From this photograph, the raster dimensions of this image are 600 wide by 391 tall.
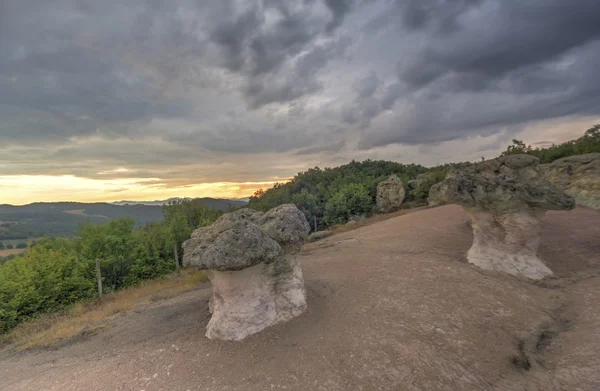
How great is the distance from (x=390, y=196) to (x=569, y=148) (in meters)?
16.1

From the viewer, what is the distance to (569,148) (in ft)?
84.0

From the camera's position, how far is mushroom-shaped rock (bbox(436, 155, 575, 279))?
34.5ft

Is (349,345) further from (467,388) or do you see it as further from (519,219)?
(519,219)

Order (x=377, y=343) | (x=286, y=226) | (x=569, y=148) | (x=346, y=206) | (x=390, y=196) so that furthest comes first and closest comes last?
(x=390, y=196) < (x=346, y=206) < (x=569, y=148) < (x=286, y=226) < (x=377, y=343)

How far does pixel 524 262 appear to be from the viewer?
416 inches

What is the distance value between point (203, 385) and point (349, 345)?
117 inches

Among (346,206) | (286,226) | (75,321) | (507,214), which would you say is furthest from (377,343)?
(346,206)

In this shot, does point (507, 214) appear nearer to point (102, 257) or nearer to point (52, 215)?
point (102, 257)

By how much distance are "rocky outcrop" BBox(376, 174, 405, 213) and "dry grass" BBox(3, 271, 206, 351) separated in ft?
80.7

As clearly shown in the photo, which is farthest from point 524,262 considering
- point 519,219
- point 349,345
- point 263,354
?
point 263,354

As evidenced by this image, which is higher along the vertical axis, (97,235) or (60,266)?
(97,235)

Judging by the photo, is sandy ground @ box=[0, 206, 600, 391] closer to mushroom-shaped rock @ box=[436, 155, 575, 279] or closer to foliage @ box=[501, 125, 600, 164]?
mushroom-shaped rock @ box=[436, 155, 575, 279]

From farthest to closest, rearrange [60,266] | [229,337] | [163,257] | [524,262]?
[163,257] < [60,266] < [524,262] < [229,337]

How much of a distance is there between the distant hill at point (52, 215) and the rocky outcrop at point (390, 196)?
48.5 meters
